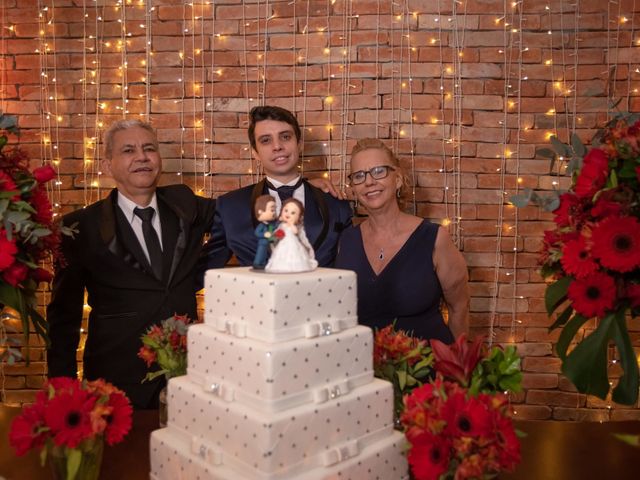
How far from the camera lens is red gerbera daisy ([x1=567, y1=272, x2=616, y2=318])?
1331mm

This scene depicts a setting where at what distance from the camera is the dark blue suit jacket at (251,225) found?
2625 mm

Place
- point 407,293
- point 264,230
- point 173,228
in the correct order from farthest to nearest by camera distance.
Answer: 1. point 173,228
2. point 407,293
3. point 264,230

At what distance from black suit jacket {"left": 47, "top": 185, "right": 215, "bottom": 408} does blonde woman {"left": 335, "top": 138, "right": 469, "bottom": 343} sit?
737 millimetres

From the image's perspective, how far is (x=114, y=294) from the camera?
2443mm

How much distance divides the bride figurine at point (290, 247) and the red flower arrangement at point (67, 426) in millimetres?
518

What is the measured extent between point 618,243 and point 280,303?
79 cm

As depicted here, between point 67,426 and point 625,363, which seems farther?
point 625,363

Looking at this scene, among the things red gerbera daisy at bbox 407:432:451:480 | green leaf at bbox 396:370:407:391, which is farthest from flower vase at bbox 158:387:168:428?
red gerbera daisy at bbox 407:432:451:480

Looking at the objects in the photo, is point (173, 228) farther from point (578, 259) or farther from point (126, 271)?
point (578, 259)

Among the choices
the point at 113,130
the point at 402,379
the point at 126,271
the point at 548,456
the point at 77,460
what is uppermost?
the point at 113,130

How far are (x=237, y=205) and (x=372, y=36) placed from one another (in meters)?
1.24

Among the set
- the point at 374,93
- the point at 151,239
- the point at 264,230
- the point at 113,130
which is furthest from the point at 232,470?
the point at 374,93

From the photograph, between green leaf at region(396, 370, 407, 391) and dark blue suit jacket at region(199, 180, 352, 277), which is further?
dark blue suit jacket at region(199, 180, 352, 277)

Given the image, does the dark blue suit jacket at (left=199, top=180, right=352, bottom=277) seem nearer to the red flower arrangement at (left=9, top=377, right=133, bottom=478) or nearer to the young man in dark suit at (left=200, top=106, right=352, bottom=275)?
the young man in dark suit at (left=200, top=106, right=352, bottom=275)
